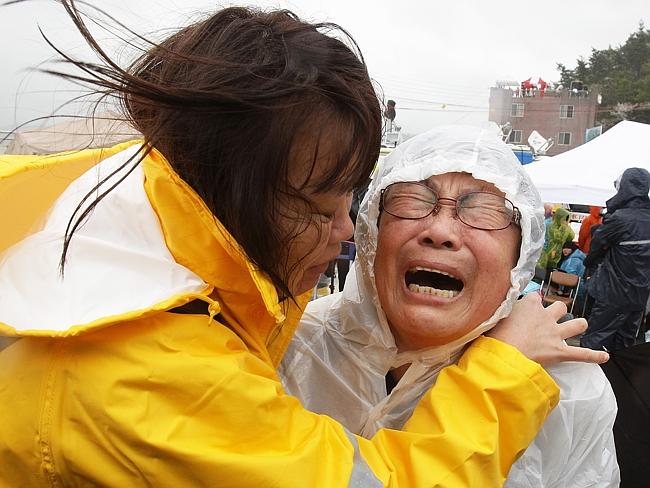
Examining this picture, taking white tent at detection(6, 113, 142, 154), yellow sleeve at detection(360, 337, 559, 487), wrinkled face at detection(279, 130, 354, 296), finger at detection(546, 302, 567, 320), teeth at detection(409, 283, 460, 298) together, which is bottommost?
yellow sleeve at detection(360, 337, 559, 487)

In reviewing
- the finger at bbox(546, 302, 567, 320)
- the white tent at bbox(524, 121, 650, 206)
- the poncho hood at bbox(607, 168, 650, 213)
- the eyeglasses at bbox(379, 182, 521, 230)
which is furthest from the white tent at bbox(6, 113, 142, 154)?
the white tent at bbox(524, 121, 650, 206)

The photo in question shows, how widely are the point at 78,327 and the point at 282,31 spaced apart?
56 cm

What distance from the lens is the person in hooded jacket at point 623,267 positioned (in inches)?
197

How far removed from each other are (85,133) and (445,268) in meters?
0.87

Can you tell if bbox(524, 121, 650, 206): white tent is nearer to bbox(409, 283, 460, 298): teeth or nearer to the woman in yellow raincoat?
bbox(409, 283, 460, 298): teeth

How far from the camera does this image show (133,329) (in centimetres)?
84

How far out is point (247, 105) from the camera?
0.84m

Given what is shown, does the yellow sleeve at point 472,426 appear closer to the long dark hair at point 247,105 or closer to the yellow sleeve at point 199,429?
the yellow sleeve at point 199,429

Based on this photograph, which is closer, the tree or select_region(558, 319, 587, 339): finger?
select_region(558, 319, 587, 339): finger

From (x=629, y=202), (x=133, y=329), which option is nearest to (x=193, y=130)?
(x=133, y=329)

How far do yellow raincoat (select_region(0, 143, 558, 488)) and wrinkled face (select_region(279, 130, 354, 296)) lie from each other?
10cm

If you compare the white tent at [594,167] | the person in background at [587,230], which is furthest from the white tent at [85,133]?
the person in background at [587,230]

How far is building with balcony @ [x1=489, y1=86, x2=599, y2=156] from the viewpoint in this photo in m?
42.5

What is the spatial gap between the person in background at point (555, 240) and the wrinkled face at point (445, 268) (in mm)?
5613
